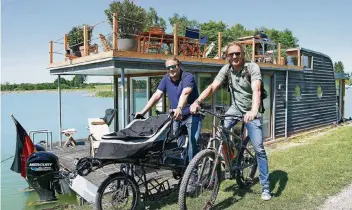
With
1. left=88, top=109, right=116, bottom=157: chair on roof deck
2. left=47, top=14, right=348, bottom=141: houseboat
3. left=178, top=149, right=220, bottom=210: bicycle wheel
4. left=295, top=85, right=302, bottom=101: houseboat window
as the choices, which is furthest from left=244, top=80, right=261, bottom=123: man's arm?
left=295, top=85, right=302, bottom=101: houseboat window

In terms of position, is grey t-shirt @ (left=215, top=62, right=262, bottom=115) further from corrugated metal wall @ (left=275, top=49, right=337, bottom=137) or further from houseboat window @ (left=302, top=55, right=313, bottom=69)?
houseboat window @ (left=302, top=55, right=313, bottom=69)

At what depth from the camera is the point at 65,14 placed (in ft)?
40.1

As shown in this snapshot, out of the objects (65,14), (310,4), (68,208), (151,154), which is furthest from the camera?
(310,4)

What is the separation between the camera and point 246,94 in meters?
3.55

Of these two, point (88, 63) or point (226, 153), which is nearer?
point (226, 153)

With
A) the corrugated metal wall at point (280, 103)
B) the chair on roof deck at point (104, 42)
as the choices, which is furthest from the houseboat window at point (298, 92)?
the chair on roof deck at point (104, 42)

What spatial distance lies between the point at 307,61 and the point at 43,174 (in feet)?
32.9

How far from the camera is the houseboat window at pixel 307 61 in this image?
37.4 feet

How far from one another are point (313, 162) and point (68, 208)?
4079mm

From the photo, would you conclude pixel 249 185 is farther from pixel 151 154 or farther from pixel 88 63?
pixel 88 63

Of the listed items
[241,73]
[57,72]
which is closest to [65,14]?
[57,72]

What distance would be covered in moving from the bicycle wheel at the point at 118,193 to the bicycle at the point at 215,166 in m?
0.61

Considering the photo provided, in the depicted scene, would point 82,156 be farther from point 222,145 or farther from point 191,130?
point 222,145

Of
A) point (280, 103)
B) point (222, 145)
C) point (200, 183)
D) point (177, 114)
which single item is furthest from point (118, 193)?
point (280, 103)
